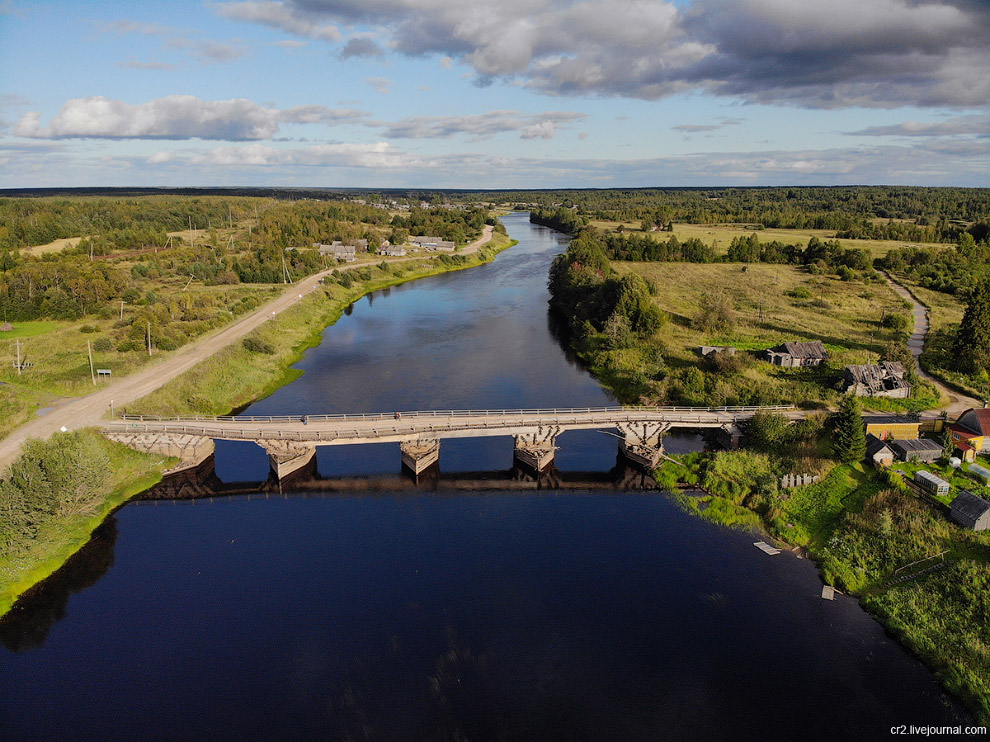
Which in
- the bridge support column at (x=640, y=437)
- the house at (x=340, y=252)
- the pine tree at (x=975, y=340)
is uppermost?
the house at (x=340, y=252)

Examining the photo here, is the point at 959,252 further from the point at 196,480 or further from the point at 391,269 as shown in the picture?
the point at 196,480

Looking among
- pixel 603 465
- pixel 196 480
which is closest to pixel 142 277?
pixel 196 480

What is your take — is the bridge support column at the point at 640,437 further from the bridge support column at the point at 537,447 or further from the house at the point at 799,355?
the house at the point at 799,355

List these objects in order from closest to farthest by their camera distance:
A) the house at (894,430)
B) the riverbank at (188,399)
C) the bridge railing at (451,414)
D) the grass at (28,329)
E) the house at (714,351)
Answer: the riverbank at (188,399) → the house at (894,430) → the bridge railing at (451,414) → the house at (714,351) → the grass at (28,329)

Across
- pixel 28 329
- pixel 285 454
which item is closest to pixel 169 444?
pixel 285 454

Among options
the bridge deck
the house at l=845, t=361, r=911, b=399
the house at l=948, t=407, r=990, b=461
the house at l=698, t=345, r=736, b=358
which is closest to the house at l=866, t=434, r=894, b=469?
the house at l=948, t=407, r=990, b=461

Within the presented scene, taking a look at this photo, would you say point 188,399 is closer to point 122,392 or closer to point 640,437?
point 122,392

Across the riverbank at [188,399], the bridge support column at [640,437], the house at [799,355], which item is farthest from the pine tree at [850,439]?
the riverbank at [188,399]
